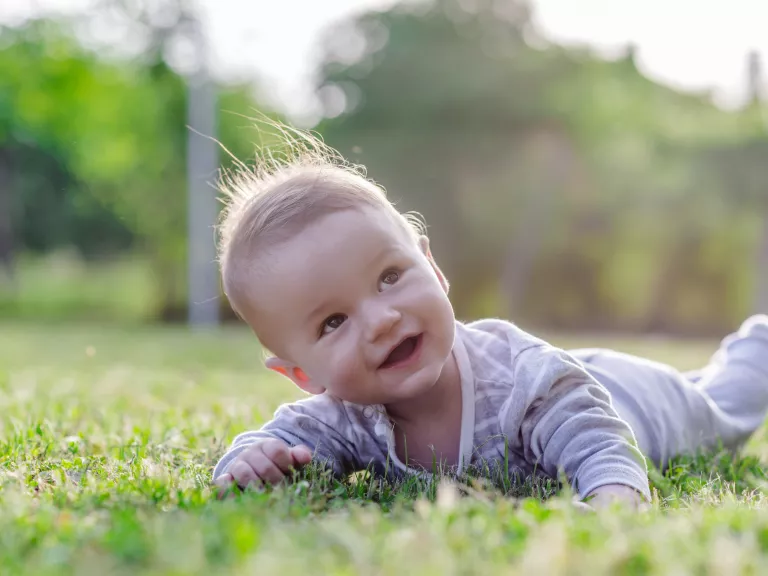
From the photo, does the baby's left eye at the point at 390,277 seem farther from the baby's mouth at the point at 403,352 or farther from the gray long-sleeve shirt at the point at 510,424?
the gray long-sleeve shirt at the point at 510,424

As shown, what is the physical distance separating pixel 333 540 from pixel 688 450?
2.16 metres

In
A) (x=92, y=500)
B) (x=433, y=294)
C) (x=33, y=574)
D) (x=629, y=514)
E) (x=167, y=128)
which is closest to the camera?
(x=33, y=574)

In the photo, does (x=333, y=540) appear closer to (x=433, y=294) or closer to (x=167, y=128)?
(x=433, y=294)

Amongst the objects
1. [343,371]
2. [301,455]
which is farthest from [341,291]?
[301,455]

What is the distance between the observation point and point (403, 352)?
253 centimetres

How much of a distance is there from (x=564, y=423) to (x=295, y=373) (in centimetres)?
78

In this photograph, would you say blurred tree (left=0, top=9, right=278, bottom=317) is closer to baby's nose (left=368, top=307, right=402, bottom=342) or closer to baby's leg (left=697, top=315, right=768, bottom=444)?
baby's leg (left=697, top=315, right=768, bottom=444)

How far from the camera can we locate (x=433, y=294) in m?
2.49

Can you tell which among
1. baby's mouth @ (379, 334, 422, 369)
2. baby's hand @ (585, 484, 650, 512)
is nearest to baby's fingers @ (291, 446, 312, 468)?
baby's mouth @ (379, 334, 422, 369)

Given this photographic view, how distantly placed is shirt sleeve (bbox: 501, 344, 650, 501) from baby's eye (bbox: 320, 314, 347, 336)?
1.75 feet

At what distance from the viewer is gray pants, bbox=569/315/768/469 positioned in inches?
129

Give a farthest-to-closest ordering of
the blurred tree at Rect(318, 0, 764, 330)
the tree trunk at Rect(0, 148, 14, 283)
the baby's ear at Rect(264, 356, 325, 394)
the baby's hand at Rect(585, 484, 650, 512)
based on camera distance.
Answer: the tree trunk at Rect(0, 148, 14, 283) → the blurred tree at Rect(318, 0, 764, 330) → the baby's ear at Rect(264, 356, 325, 394) → the baby's hand at Rect(585, 484, 650, 512)

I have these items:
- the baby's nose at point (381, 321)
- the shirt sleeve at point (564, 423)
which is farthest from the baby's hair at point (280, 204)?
the shirt sleeve at point (564, 423)

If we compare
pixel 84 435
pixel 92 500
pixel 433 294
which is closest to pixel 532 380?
pixel 433 294
